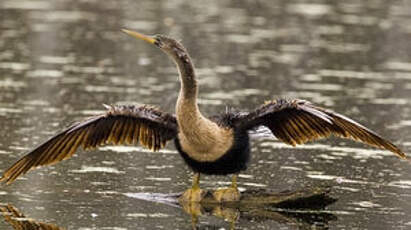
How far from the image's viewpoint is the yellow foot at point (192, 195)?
38.4 feet

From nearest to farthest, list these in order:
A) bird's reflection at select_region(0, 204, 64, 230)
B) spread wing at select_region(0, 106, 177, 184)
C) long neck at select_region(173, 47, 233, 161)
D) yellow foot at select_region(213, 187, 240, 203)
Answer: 1. bird's reflection at select_region(0, 204, 64, 230)
2. long neck at select_region(173, 47, 233, 161)
3. spread wing at select_region(0, 106, 177, 184)
4. yellow foot at select_region(213, 187, 240, 203)

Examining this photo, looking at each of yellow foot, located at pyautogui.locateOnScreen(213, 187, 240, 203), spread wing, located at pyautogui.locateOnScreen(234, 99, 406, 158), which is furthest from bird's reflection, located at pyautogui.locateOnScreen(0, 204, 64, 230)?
spread wing, located at pyautogui.locateOnScreen(234, 99, 406, 158)

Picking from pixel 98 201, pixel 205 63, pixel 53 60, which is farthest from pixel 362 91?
pixel 98 201

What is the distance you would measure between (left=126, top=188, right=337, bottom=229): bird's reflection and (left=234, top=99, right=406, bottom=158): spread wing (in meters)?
0.56

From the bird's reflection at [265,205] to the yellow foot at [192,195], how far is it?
0.11ft

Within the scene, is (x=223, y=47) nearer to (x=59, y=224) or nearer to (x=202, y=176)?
(x=202, y=176)

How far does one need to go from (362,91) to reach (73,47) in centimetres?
590

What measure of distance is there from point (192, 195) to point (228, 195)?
0.35 metres

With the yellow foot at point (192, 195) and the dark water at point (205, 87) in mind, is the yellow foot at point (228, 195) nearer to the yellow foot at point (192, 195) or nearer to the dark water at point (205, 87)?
the yellow foot at point (192, 195)

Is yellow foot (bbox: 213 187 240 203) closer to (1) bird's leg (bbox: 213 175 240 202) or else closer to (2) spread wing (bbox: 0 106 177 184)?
(1) bird's leg (bbox: 213 175 240 202)

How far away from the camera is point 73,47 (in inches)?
869

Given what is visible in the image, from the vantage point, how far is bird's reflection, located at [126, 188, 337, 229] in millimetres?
11414

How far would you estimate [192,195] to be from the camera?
11703mm

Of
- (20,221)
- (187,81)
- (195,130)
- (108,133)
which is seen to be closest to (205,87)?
(108,133)
